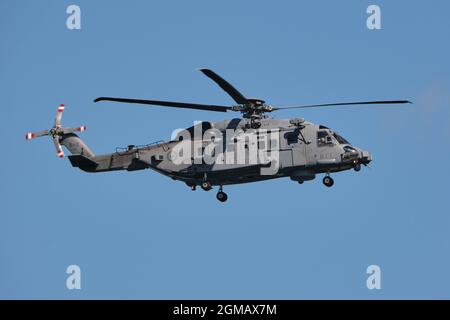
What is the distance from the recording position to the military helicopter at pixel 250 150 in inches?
2067

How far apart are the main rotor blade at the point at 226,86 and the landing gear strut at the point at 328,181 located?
207 inches

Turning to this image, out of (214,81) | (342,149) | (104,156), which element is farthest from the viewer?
(104,156)

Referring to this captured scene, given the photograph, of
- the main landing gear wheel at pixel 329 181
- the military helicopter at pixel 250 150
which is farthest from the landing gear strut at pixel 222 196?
the main landing gear wheel at pixel 329 181

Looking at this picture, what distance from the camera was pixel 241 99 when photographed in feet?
171

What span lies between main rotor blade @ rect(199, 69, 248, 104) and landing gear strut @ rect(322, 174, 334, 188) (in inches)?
207

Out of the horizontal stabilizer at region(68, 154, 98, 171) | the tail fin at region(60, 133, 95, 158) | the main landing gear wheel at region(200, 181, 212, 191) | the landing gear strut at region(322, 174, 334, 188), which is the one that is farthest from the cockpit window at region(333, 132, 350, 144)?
the tail fin at region(60, 133, 95, 158)

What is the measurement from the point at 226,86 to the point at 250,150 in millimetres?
4431

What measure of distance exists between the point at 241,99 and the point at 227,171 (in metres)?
3.68

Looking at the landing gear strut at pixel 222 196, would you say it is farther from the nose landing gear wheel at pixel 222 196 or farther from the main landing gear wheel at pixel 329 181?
the main landing gear wheel at pixel 329 181

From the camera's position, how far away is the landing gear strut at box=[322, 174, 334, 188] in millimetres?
52625

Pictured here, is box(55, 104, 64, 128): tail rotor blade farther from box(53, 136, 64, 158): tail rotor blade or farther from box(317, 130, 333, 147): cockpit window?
box(317, 130, 333, 147): cockpit window
